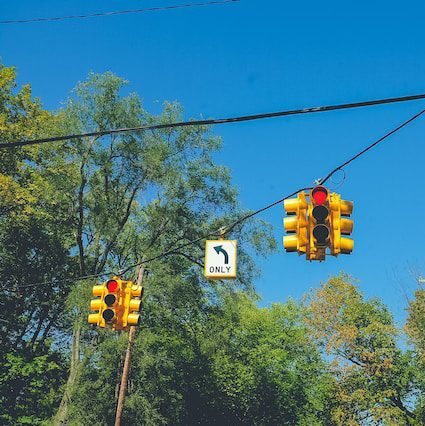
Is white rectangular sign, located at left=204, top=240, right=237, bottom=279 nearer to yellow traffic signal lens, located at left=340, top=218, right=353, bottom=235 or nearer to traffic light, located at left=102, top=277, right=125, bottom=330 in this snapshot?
traffic light, located at left=102, top=277, right=125, bottom=330

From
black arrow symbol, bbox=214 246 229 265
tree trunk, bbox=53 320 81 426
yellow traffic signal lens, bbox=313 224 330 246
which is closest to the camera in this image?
yellow traffic signal lens, bbox=313 224 330 246

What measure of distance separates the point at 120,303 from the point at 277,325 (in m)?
37.8

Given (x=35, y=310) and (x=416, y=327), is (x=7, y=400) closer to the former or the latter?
(x=35, y=310)

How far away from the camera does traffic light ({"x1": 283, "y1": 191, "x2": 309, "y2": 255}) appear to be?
787 cm

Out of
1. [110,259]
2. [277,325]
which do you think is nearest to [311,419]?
[277,325]

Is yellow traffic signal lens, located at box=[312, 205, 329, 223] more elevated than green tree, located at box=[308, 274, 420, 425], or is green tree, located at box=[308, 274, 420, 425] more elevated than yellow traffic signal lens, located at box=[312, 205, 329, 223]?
green tree, located at box=[308, 274, 420, 425]

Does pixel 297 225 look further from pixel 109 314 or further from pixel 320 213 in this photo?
pixel 109 314

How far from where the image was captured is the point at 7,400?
83.7 ft

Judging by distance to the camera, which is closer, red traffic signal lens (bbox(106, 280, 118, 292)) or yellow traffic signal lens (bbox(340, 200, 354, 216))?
yellow traffic signal lens (bbox(340, 200, 354, 216))

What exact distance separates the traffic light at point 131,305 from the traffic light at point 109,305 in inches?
3.4

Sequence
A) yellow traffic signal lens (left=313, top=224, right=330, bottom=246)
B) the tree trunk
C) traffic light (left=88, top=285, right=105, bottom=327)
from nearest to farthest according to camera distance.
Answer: yellow traffic signal lens (left=313, top=224, right=330, bottom=246) → traffic light (left=88, top=285, right=105, bottom=327) → the tree trunk

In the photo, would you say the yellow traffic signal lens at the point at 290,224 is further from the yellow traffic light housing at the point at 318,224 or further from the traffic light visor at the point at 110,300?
the traffic light visor at the point at 110,300

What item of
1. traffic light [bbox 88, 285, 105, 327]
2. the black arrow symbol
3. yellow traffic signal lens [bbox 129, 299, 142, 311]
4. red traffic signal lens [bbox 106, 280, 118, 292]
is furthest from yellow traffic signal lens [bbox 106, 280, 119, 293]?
the black arrow symbol

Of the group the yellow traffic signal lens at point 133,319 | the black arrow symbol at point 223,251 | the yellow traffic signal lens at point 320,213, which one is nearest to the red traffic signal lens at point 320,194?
the yellow traffic signal lens at point 320,213
